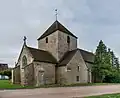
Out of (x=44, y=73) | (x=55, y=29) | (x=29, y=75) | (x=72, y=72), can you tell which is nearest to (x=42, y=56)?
(x=44, y=73)

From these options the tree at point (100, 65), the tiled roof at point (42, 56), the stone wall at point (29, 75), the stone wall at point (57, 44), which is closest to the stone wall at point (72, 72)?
the tiled roof at point (42, 56)

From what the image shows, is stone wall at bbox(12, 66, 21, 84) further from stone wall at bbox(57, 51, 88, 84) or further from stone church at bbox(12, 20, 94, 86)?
stone wall at bbox(57, 51, 88, 84)

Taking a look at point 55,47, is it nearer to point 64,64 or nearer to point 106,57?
point 64,64

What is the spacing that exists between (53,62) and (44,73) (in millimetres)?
4179

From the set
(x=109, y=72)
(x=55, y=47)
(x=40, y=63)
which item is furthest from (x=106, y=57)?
(x=40, y=63)

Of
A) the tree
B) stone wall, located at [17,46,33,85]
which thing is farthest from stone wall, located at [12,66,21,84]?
the tree

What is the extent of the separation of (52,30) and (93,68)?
14.7 m

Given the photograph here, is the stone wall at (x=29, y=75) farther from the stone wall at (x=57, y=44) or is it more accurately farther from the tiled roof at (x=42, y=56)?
the stone wall at (x=57, y=44)

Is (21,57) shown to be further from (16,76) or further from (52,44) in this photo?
(52,44)

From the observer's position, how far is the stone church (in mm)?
46062

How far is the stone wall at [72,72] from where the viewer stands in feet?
159

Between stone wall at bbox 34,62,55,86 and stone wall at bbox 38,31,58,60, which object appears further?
stone wall at bbox 38,31,58,60

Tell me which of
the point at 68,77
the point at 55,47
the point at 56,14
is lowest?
the point at 68,77

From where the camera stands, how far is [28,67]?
46.2m
